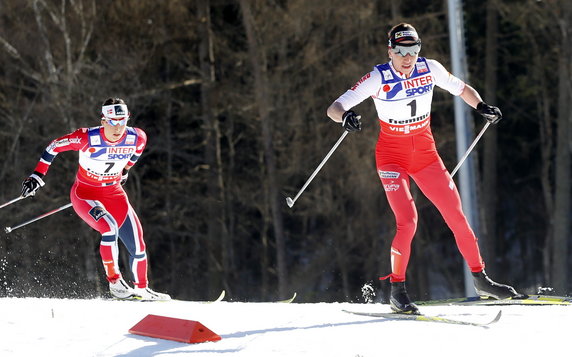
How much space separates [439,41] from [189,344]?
45.9 ft

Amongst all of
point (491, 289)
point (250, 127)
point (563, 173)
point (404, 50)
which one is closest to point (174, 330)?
point (491, 289)

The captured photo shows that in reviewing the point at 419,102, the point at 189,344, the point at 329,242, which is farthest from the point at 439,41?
the point at 189,344

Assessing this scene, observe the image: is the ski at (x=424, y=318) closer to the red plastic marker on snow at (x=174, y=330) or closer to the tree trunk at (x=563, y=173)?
the red plastic marker on snow at (x=174, y=330)

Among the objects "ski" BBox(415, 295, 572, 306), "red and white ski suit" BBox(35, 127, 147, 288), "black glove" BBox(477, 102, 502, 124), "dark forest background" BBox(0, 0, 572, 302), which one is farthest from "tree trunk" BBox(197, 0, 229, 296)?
"black glove" BBox(477, 102, 502, 124)

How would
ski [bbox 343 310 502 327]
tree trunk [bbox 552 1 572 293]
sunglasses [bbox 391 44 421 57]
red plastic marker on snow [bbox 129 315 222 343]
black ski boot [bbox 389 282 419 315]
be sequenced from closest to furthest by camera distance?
1. red plastic marker on snow [bbox 129 315 222 343]
2. ski [bbox 343 310 502 327]
3. black ski boot [bbox 389 282 419 315]
4. sunglasses [bbox 391 44 421 57]
5. tree trunk [bbox 552 1 572 293]

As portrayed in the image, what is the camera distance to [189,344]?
17.7ft

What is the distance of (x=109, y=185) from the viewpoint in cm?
779

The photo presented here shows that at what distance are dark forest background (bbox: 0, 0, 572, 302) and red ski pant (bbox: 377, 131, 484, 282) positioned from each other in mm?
9665

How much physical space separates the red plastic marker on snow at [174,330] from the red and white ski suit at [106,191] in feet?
6.55

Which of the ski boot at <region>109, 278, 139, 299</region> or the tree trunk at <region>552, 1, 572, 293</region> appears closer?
the ski boot at <region>109, 278, 139, 299</region>

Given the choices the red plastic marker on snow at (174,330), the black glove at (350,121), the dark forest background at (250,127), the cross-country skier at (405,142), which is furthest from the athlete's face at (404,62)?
the dark forest background at (250,127)

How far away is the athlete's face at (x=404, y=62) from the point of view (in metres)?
6.29

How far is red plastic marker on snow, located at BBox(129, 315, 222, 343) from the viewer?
544cm

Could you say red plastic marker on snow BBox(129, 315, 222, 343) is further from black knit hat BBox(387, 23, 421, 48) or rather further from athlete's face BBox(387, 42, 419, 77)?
black knit hat BBox(387, 23, 421, 48)
